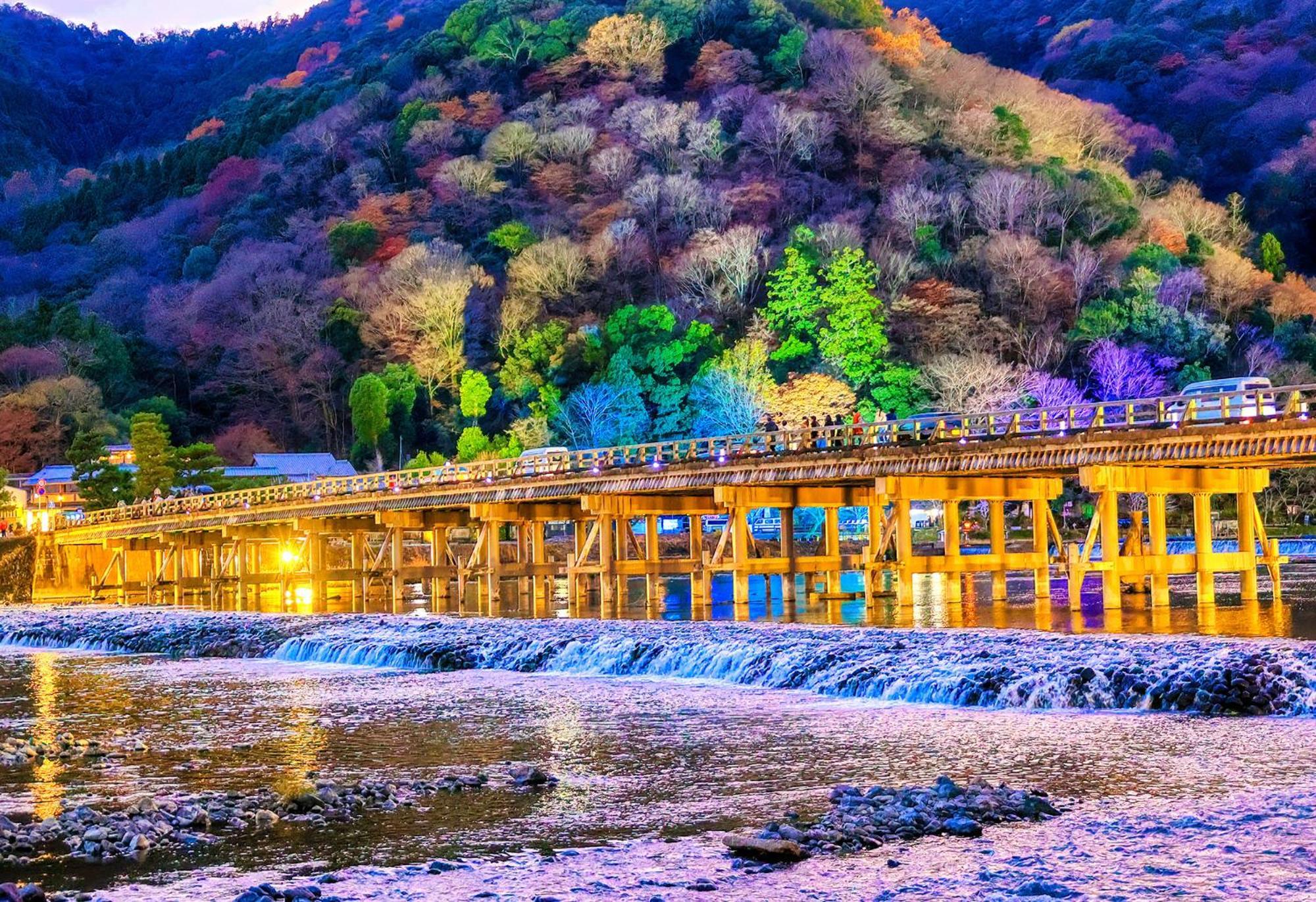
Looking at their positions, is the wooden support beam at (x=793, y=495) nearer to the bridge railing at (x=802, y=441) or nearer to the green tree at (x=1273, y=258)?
the bridge railing at (x=802, y=441)

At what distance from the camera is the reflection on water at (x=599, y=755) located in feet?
50.1

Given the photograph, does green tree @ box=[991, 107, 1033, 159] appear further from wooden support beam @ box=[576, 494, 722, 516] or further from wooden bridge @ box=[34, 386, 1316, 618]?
wooden support beam @ box=[576, 494, 722, 516]

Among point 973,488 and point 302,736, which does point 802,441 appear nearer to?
point 973,488

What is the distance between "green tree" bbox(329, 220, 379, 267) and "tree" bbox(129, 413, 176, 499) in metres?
30.2

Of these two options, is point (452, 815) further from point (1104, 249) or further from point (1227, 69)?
point (1227, 69)

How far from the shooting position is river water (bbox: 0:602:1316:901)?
13242mm

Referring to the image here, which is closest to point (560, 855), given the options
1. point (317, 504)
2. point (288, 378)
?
point (317, 504)

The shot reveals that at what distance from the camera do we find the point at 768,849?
13648 millimetres

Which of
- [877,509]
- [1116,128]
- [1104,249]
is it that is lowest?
[877,509]

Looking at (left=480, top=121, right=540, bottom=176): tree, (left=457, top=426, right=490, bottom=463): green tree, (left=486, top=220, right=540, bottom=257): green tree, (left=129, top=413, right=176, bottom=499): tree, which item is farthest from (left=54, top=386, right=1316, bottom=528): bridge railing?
(left=480, top=121, right=540, bottom=176): tree

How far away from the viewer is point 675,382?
82.2 m

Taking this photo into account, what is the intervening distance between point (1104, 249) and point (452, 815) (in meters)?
76.4

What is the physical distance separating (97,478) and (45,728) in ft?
205

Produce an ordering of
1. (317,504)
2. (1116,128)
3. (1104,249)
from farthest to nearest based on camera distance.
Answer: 1. (1116,128)
2. (1104,249)
3. (317,504)
